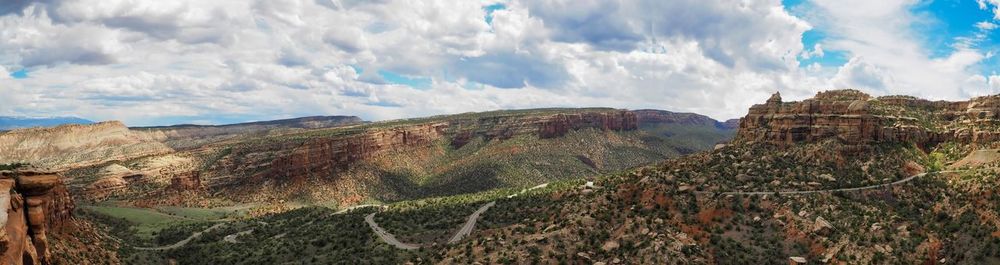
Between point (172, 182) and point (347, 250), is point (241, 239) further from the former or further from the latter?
point (172, 182)

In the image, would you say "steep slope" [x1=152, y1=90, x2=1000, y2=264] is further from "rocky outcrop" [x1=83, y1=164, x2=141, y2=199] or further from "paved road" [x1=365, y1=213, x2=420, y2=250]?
"rocky outcrop" [x1=83, y1=164, x2=141, y2=199]

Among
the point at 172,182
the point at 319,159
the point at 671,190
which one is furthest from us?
the point at 319,159

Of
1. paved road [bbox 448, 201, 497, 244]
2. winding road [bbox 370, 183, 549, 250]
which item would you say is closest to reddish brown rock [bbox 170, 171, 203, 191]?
winding road [bbox 370, 183, 549, 250]

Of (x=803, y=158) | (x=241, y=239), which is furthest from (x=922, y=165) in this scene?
(x=241, y=239)

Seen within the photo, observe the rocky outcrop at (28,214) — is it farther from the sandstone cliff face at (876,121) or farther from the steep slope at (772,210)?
the sandstone cliff face at (876,121)

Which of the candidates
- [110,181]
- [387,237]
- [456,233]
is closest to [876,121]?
[456,233]

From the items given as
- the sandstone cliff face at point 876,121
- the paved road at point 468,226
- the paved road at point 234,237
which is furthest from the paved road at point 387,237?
the sandstone cliff face at point 876,121
